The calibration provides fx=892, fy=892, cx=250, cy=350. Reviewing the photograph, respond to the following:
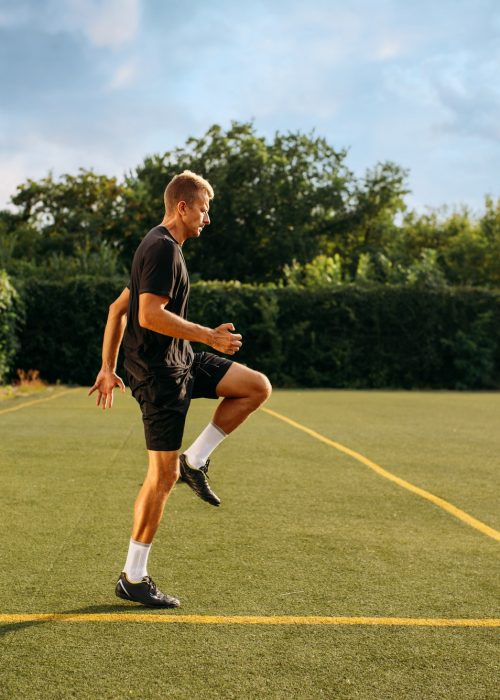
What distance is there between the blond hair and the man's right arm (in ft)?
1.76

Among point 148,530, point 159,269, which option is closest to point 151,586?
point 148,530

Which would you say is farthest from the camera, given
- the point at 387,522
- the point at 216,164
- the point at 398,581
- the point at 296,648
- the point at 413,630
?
the point at 216,164

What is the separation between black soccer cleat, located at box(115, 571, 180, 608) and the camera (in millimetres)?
4340

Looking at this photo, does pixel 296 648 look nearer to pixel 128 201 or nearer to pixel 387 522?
pixel 387 522

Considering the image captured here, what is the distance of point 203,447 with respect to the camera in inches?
210

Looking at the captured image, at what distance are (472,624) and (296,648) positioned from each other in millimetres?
929

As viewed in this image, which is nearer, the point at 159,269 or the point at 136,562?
the point at 159,269

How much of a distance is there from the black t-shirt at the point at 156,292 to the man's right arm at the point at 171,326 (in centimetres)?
5

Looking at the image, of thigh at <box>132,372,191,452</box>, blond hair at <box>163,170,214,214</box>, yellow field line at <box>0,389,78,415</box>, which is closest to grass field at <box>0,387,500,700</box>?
thigh at <box>132,372,191,452</box>

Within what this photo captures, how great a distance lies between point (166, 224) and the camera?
14.8 feet

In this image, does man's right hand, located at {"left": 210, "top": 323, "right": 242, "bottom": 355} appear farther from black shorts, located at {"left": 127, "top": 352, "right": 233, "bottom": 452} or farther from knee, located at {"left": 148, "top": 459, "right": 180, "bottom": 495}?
knee, located at {"left": 148, "top": 459, "right": 180, "bottom": 495}

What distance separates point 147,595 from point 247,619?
51 cm

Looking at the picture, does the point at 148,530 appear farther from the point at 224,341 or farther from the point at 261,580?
the point at 224,341

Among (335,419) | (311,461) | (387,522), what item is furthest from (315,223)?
(387,522)
